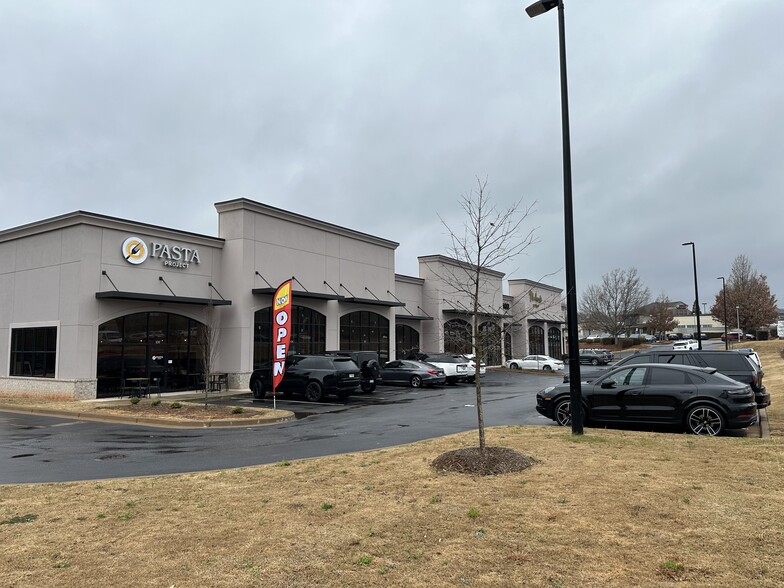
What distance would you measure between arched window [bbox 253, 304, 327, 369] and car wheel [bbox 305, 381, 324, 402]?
18.8ft

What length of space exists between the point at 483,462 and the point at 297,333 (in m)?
22.1

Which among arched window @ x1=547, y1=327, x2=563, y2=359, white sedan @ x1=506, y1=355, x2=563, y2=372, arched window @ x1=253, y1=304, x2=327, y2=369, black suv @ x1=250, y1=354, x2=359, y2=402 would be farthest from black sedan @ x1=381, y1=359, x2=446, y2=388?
arched window @ x1=547, y1=327, x2=563, y2=359

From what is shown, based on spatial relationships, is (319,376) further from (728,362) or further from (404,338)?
(404,338)

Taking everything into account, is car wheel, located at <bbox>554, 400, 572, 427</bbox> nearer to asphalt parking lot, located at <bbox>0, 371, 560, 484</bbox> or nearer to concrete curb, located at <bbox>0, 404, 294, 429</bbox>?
asphalt parking lot, located at <bbox>0, 371, 560, 484</bbox>

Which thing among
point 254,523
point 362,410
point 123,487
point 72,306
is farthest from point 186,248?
point 254,523

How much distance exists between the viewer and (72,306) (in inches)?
869

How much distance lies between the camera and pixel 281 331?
62.0 feet

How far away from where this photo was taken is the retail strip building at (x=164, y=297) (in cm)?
2230

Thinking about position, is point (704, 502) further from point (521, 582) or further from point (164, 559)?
point (164, 559)

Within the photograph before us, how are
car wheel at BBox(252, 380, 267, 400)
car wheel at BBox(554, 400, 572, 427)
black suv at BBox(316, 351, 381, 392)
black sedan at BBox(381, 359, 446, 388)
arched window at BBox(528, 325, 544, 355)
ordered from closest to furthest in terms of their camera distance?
1. car wheel at BBox(554, 400, 572, 427)
2. car wheel at BBox(252, 380, 267, 400)
3. black suv at BBox(316, 351, 381, 392)
4. black sedan at BBox(381, 359, 446, 388)
5. arched window at BBox(528, 325, 544, 355)

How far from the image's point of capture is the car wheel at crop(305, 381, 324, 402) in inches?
824

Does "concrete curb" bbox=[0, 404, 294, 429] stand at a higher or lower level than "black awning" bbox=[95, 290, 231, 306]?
lower

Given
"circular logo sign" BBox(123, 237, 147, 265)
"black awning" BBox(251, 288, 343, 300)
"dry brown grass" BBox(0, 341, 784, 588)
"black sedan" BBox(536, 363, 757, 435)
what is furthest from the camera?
"black awning" BBox(251, 288, 343, 300)

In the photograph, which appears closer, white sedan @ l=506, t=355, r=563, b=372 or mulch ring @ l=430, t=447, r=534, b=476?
mulch ring @ l=430, t=447, r=534, b=476
